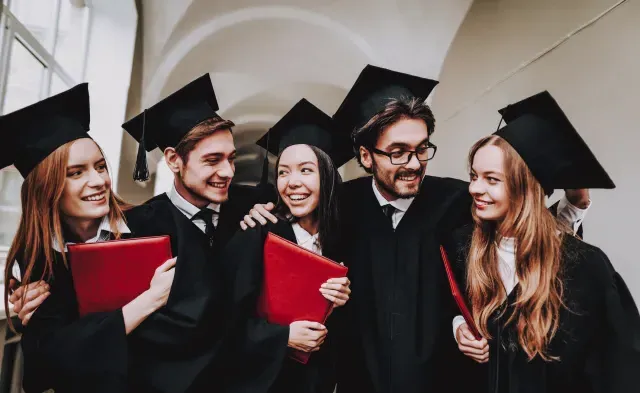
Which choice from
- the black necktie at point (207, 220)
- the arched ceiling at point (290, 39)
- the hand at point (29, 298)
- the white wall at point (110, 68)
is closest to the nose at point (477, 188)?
the black necktie at point (207, 220)

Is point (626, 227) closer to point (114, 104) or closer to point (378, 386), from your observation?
point (378, 386)

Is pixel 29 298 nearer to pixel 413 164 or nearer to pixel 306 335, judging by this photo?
pixel 306 335

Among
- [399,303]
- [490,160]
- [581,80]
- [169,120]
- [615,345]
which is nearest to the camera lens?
[615,345]

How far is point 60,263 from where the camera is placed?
1.65m

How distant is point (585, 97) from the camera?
3168 mm

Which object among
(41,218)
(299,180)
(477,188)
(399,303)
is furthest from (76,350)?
(477,188)

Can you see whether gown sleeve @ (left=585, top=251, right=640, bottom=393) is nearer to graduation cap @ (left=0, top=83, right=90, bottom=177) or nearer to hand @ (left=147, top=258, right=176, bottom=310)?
hand @ (left=147, top=258, right=176, bottom=310)

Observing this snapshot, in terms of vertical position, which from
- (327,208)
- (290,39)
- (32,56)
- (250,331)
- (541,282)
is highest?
(290,39)

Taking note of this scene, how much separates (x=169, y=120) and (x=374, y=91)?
0.98 m

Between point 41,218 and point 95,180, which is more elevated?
point 95,180

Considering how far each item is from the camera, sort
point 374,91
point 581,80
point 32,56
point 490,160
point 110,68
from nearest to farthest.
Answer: point 490,160, point 374,91, point 32,56, point 581,80, point 110,68

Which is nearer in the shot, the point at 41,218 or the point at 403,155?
the point at 41,218

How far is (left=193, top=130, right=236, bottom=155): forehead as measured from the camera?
1936mm

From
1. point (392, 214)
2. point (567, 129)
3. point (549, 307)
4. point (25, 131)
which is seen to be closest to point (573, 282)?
point (549, 307)
